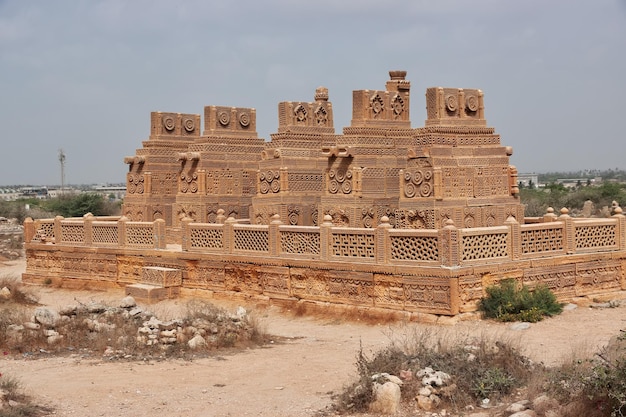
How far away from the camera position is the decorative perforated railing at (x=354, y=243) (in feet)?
48.6

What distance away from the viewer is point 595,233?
1591 centimetres

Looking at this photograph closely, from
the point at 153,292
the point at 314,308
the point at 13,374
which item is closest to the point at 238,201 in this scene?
the point at 153,292

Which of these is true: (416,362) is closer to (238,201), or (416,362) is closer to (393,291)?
(393,291)

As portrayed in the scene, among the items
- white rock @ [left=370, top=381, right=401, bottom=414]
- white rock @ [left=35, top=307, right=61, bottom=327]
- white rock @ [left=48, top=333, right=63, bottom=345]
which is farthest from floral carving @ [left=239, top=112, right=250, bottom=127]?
white rock @ [left=370, top=381, right=401, bottom=414]

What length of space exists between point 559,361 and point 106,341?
244 inches

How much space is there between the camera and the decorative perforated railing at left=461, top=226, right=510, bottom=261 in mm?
14000

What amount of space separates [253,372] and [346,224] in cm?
751

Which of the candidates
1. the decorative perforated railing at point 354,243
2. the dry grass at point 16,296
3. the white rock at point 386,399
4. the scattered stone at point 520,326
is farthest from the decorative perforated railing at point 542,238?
the dry grass at point 16,296

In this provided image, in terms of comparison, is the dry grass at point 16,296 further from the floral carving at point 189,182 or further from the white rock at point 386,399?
the white rock at point 386,399

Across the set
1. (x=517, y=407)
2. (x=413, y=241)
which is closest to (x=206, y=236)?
(x=413, y=241)

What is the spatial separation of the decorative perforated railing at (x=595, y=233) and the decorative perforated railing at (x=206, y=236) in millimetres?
7166

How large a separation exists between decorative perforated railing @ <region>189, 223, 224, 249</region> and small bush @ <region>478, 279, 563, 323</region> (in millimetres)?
6097

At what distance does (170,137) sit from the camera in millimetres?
24328

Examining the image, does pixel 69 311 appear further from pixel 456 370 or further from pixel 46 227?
pixel 46 227
